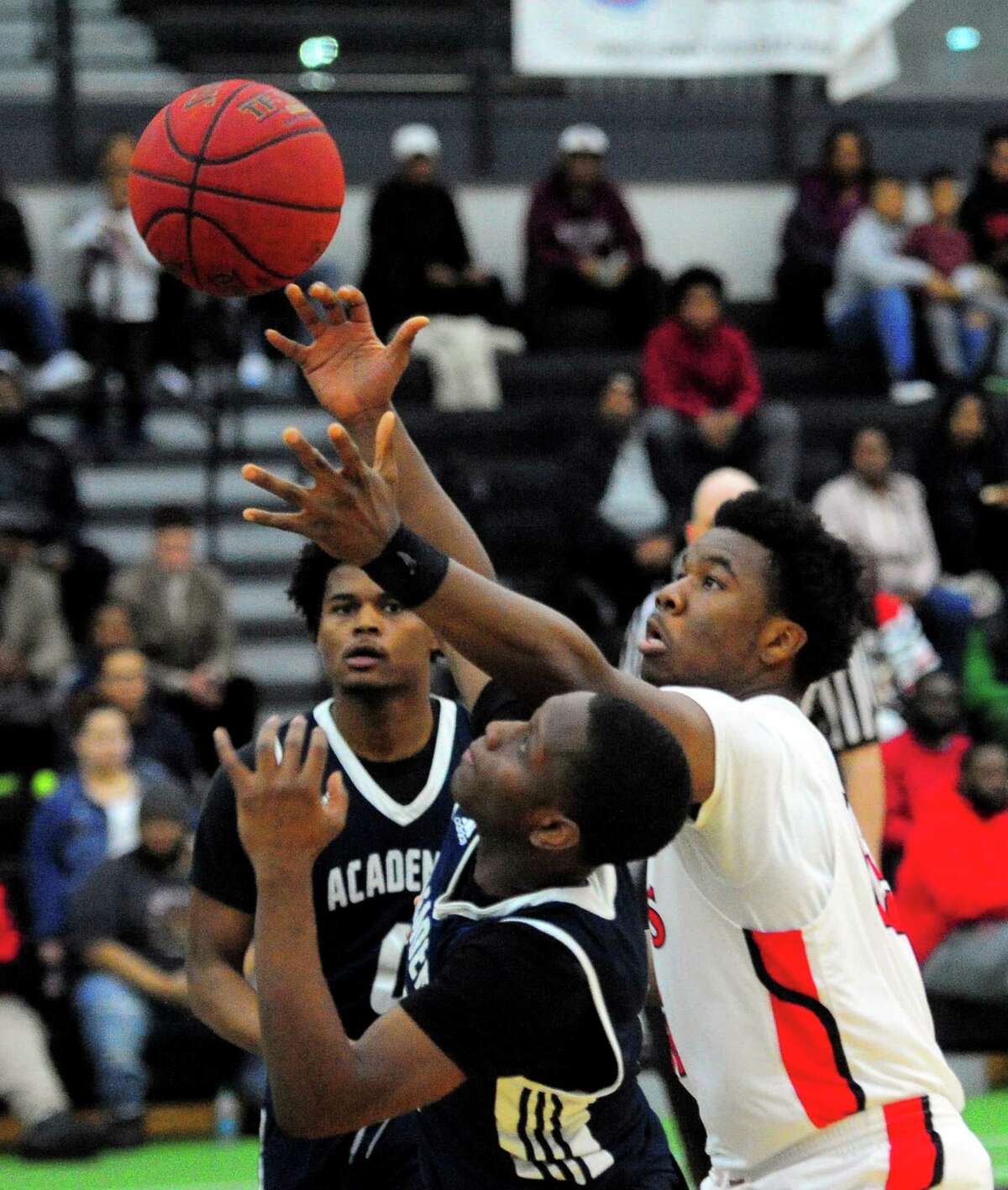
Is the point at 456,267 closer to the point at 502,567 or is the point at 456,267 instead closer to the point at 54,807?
the point at 502,567

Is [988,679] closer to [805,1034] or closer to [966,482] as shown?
[966,482]

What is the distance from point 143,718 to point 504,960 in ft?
20.4

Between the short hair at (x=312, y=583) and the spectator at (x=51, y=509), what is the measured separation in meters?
6.00

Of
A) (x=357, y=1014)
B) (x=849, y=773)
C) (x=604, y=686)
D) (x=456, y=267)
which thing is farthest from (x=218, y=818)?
(x=456, y=267)

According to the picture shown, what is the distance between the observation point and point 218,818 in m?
4.06

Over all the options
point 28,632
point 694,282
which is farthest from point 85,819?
point 694,282

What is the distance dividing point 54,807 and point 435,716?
442 centimetres

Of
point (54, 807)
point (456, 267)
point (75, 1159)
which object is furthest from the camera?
point (456, 267)

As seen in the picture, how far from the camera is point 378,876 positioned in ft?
13.2

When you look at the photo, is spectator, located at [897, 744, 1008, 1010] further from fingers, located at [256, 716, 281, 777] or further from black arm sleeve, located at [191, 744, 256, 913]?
fingers, located at [256, 716, 281, 777]

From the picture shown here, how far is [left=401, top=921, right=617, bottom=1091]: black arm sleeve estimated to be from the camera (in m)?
3.00

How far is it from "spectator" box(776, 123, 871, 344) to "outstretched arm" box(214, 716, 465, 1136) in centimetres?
1051

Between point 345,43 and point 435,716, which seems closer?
point 435,716

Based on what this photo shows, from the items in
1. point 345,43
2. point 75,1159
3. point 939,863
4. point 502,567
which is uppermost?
point 345,43
